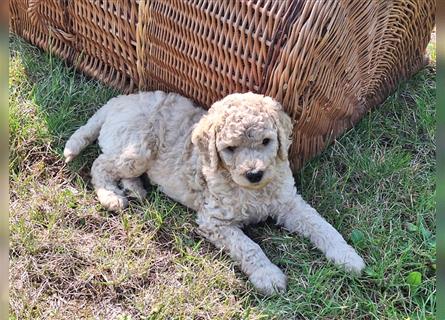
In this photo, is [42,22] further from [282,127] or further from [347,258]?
[347,258]

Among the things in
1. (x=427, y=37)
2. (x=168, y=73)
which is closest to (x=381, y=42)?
(x=427, y=37)

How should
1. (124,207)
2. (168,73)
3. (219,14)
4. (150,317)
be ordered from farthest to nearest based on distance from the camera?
(168,73) < (124,207) < (219,14) < (150,317)

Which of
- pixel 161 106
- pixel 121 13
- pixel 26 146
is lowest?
pixel 26 146

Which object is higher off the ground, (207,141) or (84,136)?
(207,141)

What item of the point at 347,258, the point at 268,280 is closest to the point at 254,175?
the point at 268,280

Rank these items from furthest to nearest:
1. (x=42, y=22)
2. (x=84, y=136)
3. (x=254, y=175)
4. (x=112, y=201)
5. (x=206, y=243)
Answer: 1. (x=42, y=22)
2. (x=84, y=136)
3. (x=112, y=201)
4. (x=206, y=243)
5. (x=254, y=175)

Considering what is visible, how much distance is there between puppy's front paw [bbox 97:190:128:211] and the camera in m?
3.09

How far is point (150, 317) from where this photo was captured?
8.49 feet

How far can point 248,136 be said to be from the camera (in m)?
2.55

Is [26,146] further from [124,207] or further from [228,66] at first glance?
[228,66]

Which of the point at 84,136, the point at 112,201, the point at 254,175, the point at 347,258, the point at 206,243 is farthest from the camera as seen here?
the point at 84,136

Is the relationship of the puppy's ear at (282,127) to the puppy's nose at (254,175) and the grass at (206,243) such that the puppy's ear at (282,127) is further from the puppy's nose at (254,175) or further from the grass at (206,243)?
the grass at (206,243)

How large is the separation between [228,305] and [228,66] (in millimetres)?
1126

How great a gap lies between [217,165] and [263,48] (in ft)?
1.86
